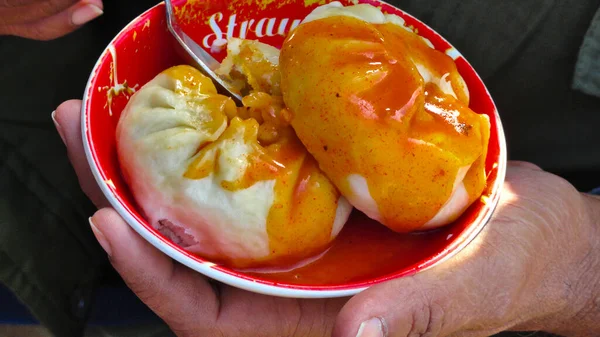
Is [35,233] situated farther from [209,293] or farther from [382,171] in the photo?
[382,171]

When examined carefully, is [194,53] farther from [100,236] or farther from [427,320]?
[427,320]

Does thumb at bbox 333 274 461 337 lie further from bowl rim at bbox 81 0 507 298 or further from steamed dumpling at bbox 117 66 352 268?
steamed dumpling at bbox 117 66 352 268

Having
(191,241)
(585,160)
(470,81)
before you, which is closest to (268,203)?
(191,241)

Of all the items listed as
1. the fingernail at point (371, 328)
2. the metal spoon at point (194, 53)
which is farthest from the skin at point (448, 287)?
the metal spoon at point (194, 53)

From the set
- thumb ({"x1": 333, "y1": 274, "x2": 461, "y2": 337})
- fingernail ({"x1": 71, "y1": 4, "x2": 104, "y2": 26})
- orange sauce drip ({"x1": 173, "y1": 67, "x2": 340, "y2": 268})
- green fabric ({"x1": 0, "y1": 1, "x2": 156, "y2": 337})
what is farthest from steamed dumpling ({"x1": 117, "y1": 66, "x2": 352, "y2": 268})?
green fabric ({"x1": 0, "y1": 1, "x2": 156, "y2": 337})

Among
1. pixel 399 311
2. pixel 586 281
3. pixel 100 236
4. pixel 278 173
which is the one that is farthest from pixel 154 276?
pixel 586 281

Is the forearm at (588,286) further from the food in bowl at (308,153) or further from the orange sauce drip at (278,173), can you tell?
the orange sauce drip at (278,173)
